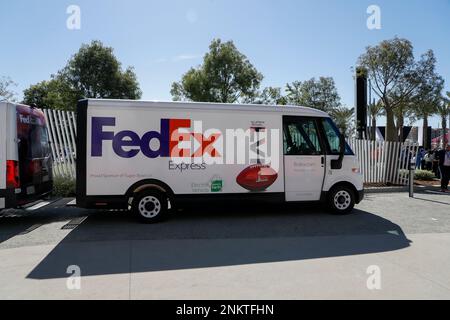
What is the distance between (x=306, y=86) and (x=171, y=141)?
2653cm

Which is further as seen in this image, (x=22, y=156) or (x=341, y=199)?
(x=341, y=199)

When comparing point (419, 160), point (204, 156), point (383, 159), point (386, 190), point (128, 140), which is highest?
point (128, 140)

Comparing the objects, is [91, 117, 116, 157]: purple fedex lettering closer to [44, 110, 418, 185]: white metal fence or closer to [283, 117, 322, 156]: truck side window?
[283, 117, 322, 156]: truck side window

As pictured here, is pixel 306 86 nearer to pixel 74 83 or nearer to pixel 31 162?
pixel 74 83

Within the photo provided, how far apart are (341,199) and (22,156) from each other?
21.9 ft

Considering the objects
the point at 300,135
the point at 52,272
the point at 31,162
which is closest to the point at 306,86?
the point at 300,135

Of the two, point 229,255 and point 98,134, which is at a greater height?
point 98,134

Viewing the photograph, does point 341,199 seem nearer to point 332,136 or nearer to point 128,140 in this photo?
point 332,136

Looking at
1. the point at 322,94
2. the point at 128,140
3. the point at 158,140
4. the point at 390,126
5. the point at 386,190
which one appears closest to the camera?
the point at 128,140

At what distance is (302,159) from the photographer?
8.01 meters

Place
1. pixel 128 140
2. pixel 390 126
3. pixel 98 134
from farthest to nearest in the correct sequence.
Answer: pixel 390 126 → pixel 128 140 → pixel 98 134

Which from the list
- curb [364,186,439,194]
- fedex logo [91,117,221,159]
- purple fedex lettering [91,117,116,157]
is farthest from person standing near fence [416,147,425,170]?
purple fedex lettering [91,117,116,157]

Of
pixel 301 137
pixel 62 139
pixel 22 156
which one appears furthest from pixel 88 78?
pixel 301 137

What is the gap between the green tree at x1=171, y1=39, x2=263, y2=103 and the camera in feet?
75.3
